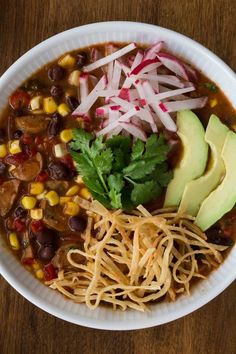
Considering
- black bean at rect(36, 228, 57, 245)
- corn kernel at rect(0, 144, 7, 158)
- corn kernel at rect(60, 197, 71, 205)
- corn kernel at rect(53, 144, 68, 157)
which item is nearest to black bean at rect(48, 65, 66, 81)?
corn kernel at rect(53, 144, 68, 157)

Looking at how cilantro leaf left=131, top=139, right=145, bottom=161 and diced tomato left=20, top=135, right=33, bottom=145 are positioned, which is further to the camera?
diced tomato left=20, top=135, right=33, bottom=145

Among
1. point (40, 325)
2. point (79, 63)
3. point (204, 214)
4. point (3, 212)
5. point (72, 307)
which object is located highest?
point (79, 63)

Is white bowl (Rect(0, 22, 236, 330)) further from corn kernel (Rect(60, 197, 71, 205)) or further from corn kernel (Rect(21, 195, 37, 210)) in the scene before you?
corn kernel (Rect(60, 197, 71, 205))

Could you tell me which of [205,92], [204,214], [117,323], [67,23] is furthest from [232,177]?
[67,23]

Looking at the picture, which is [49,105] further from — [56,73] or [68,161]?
[68,161]

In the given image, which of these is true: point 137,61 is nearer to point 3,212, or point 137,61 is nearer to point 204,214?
point 204,214

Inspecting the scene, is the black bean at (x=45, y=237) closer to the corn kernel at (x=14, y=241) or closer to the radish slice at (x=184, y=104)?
the corn kernel at (x=14, y=241)

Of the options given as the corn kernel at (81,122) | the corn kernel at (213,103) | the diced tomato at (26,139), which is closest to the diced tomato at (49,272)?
the diced tomato at (26,139)
